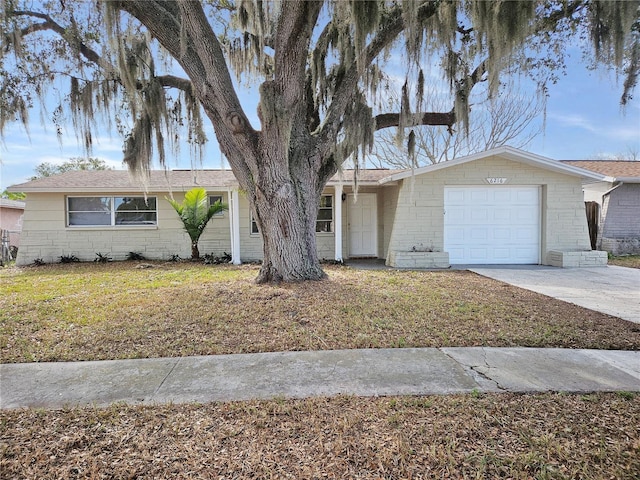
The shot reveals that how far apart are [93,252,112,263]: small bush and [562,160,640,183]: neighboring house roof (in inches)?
676

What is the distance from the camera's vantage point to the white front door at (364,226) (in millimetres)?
12266

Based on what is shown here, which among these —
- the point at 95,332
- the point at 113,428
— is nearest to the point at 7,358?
the point at 95,332

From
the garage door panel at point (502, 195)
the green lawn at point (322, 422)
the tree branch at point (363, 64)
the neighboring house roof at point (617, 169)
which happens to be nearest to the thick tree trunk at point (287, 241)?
the tree branch at point (363, 64)

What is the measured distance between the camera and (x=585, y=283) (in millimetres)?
7266

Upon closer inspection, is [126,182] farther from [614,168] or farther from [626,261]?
[614,168]

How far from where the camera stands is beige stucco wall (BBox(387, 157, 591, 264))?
9.98m

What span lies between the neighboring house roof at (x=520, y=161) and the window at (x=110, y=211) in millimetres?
8300

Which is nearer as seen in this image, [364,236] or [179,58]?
[179,58]

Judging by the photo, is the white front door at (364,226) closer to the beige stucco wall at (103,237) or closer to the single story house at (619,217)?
the beige stucco wall at (103,237)

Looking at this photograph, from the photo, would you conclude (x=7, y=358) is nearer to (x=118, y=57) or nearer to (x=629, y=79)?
(x=118, y=57)

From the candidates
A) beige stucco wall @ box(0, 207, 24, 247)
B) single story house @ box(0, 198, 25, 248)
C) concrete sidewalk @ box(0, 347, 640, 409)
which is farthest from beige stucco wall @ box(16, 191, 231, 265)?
concrete sidewalk @ box(0, 347, 640, 409)

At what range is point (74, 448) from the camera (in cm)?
210

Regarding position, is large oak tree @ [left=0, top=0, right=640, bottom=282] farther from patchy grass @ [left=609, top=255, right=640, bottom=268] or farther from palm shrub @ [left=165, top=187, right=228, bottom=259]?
patchy grass @ [left=609, top=255, right=640, bottom=268]

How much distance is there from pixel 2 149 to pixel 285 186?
5301mm
